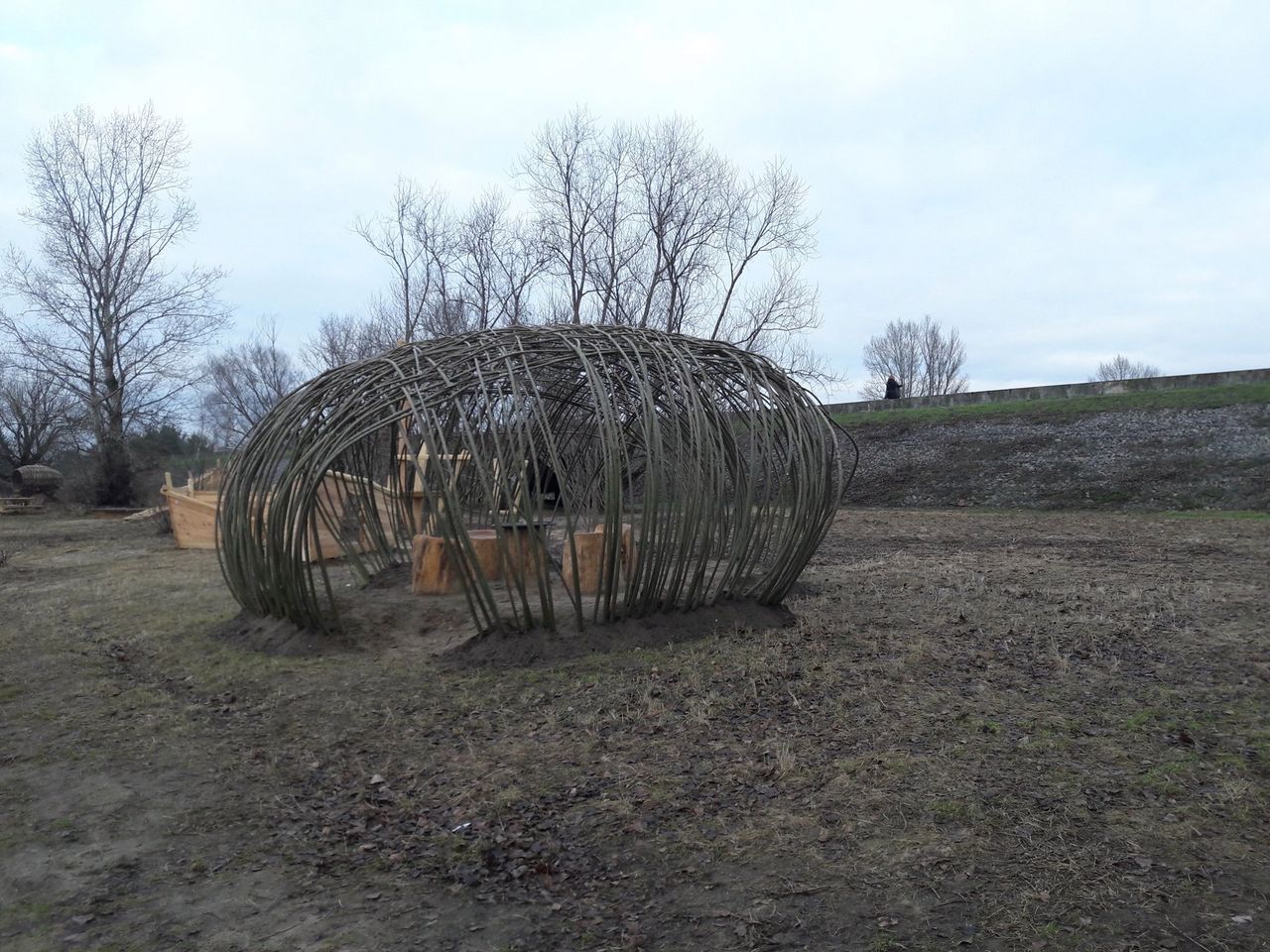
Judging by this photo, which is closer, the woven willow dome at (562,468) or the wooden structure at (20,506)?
the woven willow dome at (562,468)

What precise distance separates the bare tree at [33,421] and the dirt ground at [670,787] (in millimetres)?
31550

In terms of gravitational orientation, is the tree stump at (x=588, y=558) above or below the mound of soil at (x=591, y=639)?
above

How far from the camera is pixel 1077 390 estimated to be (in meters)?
26.4

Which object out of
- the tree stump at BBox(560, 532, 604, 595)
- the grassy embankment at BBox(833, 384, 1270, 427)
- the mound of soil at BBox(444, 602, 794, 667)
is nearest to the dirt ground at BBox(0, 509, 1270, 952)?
the mound of soil at BBox(444, 602, 794, 667)

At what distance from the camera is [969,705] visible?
5469mm

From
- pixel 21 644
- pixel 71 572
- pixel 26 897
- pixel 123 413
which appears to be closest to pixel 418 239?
pixel 123 413

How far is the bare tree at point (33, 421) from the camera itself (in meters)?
34.9

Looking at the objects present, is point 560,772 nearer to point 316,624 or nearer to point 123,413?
point 316,624

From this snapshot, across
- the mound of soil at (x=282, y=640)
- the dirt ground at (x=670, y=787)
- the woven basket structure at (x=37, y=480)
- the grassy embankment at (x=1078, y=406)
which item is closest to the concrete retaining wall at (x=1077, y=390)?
the grassy embankment at (x=1078, y=406)

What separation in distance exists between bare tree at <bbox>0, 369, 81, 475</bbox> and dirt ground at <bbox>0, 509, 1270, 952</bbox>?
104ft

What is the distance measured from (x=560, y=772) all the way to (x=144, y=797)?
6.58 feet

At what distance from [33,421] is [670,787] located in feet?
126

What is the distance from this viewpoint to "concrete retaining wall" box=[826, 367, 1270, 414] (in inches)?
928

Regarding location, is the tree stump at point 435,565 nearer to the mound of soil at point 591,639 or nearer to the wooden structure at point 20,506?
the mound of soil at point 591,639
